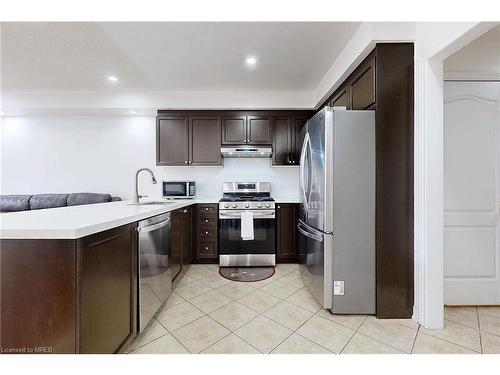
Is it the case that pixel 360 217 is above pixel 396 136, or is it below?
below

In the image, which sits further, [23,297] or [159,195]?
[159,195]

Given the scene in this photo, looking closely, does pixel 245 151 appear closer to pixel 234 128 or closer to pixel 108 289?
pixel 234 128

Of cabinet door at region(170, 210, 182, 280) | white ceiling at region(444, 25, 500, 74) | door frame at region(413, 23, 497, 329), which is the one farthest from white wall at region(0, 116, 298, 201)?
white ceiling at region(444, 25, 500, 74)

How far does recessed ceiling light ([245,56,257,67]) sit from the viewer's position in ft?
8.01

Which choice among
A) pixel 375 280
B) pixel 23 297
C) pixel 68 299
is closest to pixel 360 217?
pixel 375 280

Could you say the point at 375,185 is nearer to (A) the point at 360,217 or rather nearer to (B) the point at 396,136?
(A) the point at 360,217

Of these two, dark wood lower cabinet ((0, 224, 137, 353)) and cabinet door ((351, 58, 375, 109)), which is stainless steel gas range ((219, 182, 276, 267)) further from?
dark wood lower cabinet ((0, 224, 137, 353))

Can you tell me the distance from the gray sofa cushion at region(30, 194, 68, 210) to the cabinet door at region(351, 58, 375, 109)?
4535 millimetres

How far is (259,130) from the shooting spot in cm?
342

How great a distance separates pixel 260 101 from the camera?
336cm

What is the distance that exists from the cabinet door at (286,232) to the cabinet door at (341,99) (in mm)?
1476
